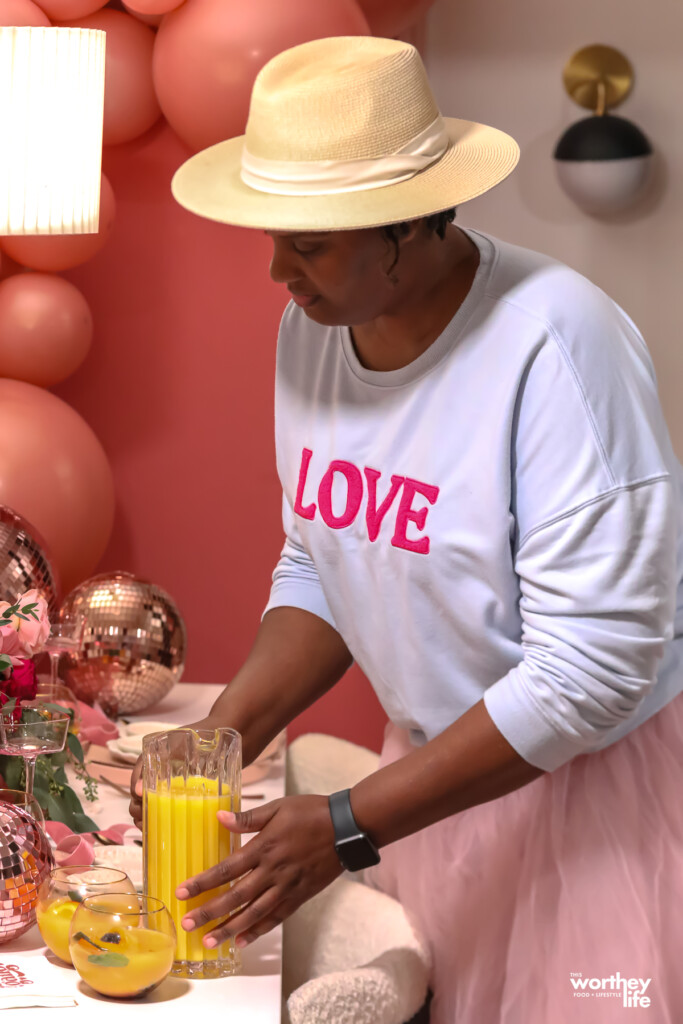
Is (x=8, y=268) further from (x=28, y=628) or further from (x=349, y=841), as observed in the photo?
(x=349, y=841)

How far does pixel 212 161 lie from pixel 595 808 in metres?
0.68

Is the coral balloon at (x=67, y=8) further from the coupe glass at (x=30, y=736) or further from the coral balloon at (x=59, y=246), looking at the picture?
the coupe glass at (x=30, y=736)

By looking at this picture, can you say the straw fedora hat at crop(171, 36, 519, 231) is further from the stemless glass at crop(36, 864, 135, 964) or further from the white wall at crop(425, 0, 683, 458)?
the white wall at crop(425, 0, 683, 458)

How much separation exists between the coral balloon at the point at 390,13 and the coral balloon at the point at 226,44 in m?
0.11

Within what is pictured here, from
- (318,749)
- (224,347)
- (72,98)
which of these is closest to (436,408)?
(72,98)

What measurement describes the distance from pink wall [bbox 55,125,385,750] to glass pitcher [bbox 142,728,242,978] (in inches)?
48.0

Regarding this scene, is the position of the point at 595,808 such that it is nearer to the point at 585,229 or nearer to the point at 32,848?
the point at 32,848

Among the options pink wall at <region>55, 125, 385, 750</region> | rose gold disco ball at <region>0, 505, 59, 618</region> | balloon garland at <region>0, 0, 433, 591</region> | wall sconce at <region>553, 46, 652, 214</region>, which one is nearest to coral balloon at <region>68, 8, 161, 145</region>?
balloon garland at <region>0, 0, 433, 591</region>

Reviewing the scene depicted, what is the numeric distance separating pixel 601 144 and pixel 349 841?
2038mm

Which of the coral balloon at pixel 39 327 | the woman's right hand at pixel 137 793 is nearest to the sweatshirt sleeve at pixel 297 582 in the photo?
the woman's right hand at pixel 137 793

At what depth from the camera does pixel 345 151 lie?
867 millimetres

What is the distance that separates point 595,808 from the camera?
3.43ft

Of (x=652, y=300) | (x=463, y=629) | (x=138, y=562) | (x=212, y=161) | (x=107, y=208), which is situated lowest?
(x=138, y=562)

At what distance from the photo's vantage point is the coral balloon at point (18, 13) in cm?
154
